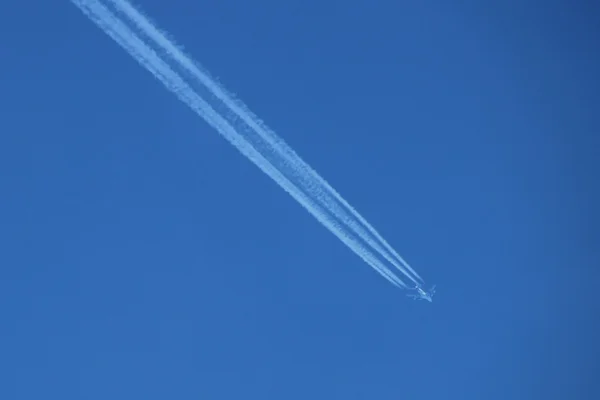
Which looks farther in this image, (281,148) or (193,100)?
(281,148)

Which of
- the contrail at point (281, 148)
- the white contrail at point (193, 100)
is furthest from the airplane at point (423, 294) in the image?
the white contrail at point (193, 100)

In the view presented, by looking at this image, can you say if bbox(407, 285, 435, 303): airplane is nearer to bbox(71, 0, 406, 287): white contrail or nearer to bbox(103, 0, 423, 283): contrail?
bbox(103, 0, 423, 283): contrail

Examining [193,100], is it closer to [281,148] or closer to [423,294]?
[281,148]

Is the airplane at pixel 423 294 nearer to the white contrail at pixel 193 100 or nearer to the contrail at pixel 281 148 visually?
the contrail at pixel 281 148

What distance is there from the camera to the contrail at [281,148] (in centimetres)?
127

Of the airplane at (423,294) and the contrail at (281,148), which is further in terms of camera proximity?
the airplane at (423,294)

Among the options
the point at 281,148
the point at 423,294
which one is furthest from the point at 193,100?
the point at 423,294

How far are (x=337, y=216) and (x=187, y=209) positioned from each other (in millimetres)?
351

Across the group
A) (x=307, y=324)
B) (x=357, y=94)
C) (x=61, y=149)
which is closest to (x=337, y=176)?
(x=357, y=94)

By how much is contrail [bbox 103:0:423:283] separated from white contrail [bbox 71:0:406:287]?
0.07ft

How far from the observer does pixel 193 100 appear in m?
1.31

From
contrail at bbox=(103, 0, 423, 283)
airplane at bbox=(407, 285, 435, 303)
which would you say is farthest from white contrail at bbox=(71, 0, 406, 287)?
airplane at bbox=(407, 285, 435, 303)

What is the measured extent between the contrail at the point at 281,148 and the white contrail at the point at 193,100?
2 centimetres

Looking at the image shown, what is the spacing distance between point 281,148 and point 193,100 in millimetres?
229
